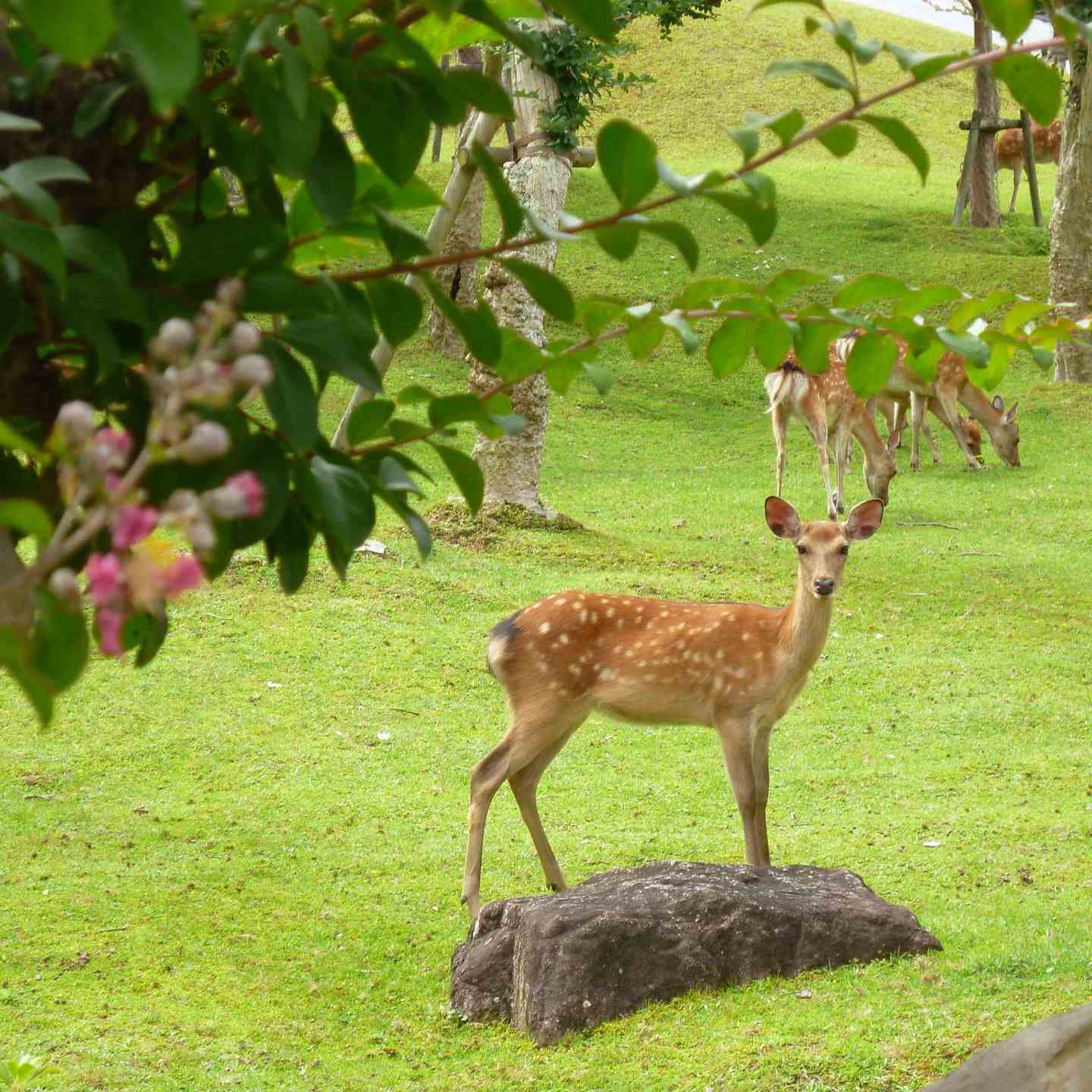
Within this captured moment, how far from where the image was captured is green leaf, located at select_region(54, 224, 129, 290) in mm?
1152

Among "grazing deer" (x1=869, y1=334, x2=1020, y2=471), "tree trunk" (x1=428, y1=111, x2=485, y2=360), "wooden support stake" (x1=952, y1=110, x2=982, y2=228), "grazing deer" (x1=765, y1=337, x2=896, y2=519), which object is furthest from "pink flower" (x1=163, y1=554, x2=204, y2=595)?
"wooden support stake" (x1=952, y1=110, x2=982, y2=228)

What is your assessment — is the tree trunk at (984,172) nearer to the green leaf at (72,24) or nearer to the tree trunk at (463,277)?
the tree trunk at (463,277)

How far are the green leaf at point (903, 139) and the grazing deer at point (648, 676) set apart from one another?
5199 mm

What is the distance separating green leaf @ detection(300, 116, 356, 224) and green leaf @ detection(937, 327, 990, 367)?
0.63 metres

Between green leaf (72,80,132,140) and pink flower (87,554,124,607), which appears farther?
green leaf (72,80,132,140)

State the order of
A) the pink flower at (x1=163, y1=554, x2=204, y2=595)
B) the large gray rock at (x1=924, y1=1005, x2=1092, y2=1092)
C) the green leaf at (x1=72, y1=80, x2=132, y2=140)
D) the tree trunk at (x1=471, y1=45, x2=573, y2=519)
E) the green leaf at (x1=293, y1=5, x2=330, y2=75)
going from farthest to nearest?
the tree trunk at (x1=471, y1=45, x2=573, y2=519)
the large gray rock at (x1=924, y1=1005, x2=1092, y2=1092)
the green leaf at (x1=72, y1=80, x2=132, y2=140)
the green leaf at (x1=293, y1=5, x2=330, y2=75)
the pink flower at (x1=163, y1=554, x2=204, y2=595)

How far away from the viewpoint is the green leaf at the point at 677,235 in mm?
1324

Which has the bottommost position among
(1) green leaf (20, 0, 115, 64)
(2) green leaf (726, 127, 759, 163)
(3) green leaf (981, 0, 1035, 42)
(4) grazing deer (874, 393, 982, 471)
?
(4) grazing deer (874, 393, 982, 471)

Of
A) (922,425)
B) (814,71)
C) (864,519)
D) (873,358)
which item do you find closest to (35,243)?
(814,71)

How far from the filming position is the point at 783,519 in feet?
23.9

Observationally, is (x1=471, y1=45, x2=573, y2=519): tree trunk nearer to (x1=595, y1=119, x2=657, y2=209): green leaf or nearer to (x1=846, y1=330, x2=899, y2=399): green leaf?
(x1=846, y1=330, x2=899, y2=399): green leaf

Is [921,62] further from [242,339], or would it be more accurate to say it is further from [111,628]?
[111,628]

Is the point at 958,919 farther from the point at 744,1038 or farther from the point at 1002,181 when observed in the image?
the point at 1002,181

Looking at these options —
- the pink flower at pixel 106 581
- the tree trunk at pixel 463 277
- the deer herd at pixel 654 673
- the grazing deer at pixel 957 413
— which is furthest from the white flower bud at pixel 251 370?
the tree trunk at pixel 463 277
